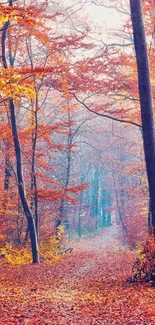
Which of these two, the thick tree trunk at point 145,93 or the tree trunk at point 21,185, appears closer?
the thick tree trunk at point 145,93

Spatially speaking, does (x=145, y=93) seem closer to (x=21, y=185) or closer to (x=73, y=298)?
(x=73, y=298)

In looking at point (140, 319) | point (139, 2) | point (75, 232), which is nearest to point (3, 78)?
point (139, 2)

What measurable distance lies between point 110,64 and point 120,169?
24075mm

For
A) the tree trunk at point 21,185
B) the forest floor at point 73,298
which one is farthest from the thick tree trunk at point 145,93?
the tree trunk at point 21,185

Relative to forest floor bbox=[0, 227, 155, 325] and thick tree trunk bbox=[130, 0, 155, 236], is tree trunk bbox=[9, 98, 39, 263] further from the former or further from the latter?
thick tree trunk bbox=[130, 0, 155, 236]

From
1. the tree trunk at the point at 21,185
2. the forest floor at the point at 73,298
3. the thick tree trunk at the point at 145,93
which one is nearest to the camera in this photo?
the forest floor at the point at 73,298

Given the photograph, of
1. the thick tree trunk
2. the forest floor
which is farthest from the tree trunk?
the thick tree trunk

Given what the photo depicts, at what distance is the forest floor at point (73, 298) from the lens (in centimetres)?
702

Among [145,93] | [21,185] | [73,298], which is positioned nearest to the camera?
[73,298]

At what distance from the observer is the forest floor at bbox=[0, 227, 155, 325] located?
702cm

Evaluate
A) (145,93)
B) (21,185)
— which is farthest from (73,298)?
(21,185)

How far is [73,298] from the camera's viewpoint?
359 inches

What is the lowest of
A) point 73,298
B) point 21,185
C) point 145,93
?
point 73,298

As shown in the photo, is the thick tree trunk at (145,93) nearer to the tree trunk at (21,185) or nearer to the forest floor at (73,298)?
the forest floor at (73,298)
